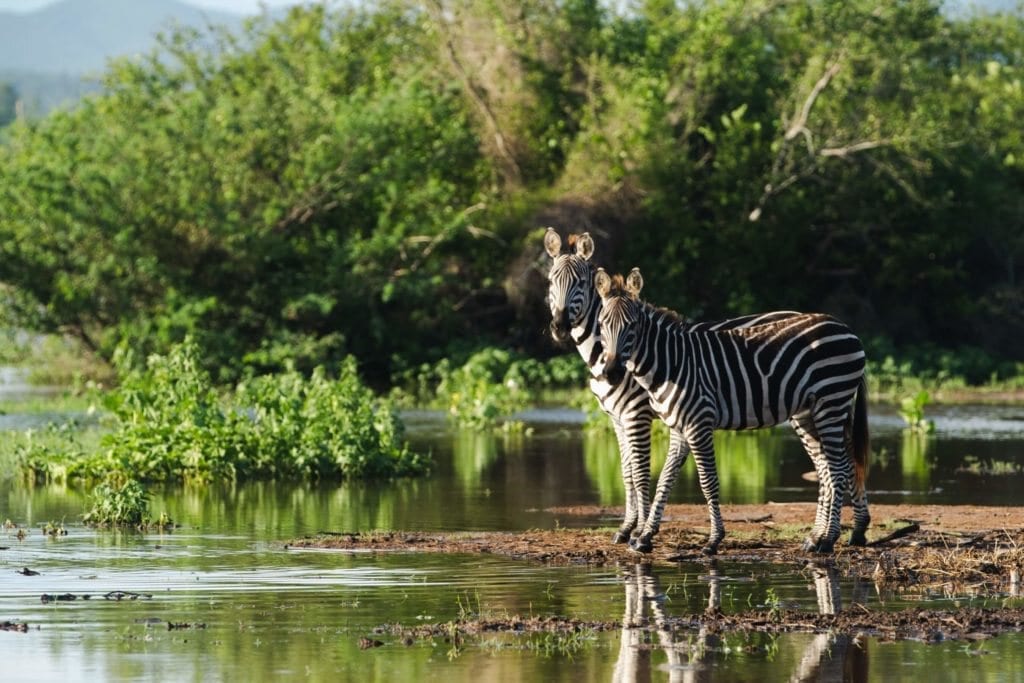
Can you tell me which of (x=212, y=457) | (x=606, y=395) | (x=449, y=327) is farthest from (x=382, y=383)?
(x=606, y=395)

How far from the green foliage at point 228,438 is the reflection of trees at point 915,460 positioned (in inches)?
216

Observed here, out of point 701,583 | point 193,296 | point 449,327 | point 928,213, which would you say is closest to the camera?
point 701,583

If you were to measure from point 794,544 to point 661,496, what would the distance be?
3.93 ft

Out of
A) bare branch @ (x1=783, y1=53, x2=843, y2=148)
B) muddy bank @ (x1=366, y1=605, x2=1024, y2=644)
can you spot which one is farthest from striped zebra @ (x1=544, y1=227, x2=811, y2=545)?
bare branch @ (x1=783, y1=53, x2=843, y2=148)

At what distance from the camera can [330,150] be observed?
3734 cm

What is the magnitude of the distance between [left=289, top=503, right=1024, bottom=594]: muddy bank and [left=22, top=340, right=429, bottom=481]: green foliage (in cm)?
417

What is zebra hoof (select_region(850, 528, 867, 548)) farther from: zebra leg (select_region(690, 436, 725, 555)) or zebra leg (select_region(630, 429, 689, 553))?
zebra leg (select_region(630, 429, 689, 553))

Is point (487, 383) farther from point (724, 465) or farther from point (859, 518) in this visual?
point (859, 518)

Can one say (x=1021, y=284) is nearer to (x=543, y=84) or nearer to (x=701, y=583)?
(x=543, y=84)

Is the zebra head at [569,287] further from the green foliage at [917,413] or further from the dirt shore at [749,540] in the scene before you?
the green foliage at [917,413]

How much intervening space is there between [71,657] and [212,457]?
10.0m

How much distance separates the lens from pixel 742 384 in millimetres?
14992

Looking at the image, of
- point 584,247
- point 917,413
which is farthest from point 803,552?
point 917,413

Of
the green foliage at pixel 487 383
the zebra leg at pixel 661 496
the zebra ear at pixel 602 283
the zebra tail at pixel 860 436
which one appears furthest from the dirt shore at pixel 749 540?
the green foliage at pixel 487 383
